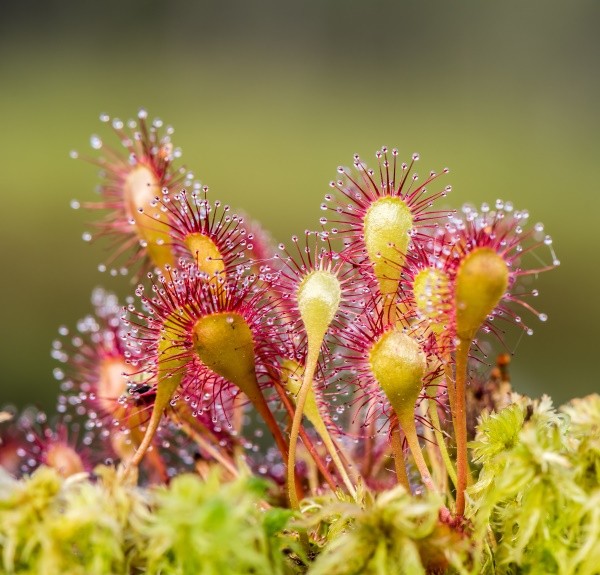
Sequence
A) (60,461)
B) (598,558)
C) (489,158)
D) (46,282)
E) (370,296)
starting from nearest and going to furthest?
(598,558) → (370,296) → (60,461) → (46,282) → (489,158)

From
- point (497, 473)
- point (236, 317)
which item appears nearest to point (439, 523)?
point (497, 473)

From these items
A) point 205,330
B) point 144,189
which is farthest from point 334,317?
point 144,189

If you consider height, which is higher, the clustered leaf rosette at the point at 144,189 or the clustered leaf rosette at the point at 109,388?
the clustered leaf rosette at the point at 144,189

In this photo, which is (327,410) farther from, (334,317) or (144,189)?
(144,189)

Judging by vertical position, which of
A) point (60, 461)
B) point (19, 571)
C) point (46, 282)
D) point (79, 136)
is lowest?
point (19, 571)

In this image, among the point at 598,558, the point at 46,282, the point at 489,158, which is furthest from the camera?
the point at 489,158

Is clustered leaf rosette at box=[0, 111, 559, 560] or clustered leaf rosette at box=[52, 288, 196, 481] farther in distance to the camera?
clustered leaf rosette at box=[52, 288, 196, 481]

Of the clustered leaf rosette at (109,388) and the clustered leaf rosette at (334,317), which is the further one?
the clustered leaf rosette at (109,388)

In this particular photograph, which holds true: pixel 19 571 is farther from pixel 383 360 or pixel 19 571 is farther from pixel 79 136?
pixel 79 136
